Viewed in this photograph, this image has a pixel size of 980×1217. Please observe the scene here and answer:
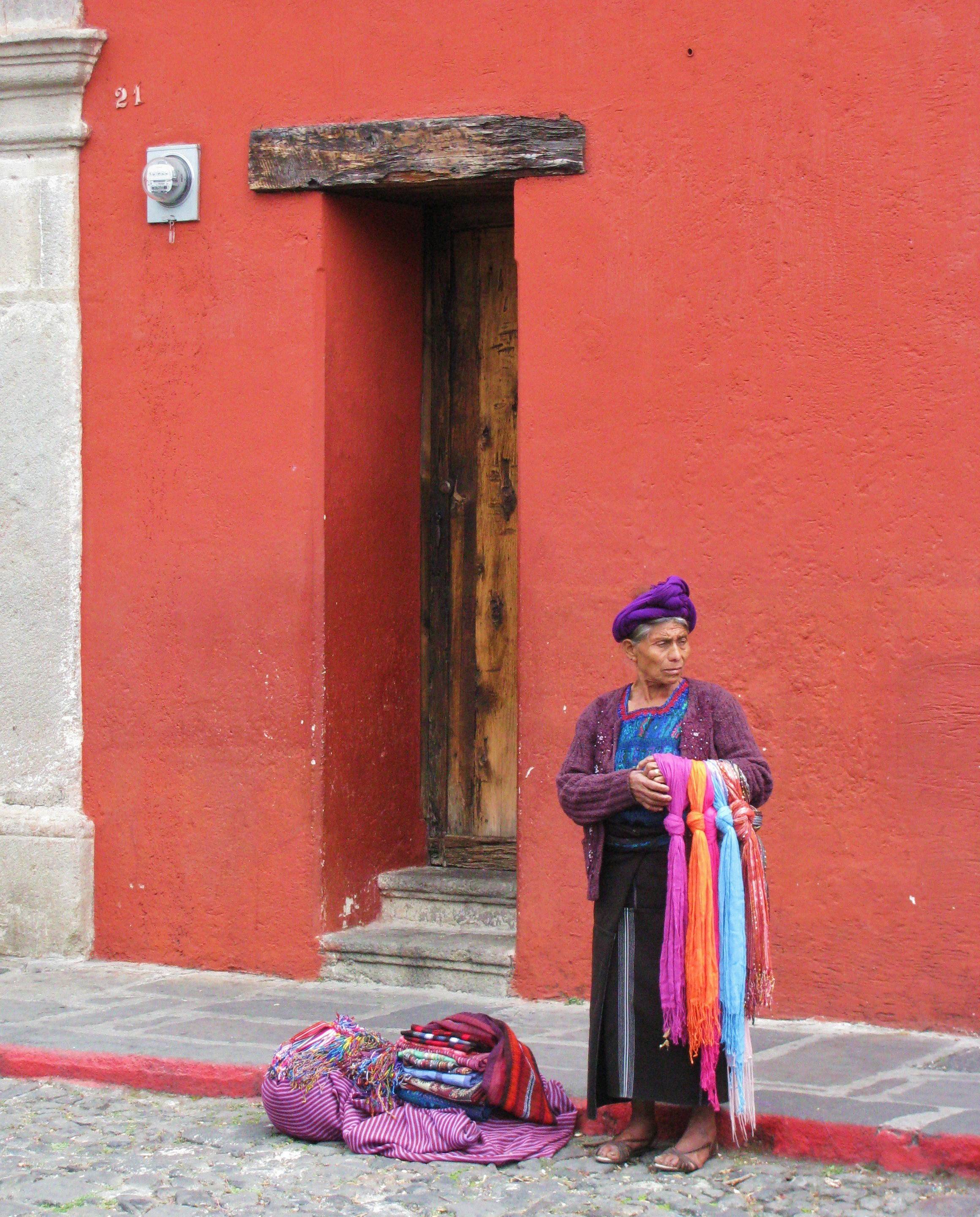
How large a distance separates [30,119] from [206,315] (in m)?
1.23

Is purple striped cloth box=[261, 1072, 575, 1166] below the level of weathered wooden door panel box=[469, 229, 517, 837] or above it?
below

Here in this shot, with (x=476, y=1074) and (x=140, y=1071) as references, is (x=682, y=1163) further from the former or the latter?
(x=140, y=1071)

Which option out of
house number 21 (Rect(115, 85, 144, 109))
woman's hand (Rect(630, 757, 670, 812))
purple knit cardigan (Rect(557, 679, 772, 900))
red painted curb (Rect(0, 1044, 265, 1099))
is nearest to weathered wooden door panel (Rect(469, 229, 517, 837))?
house number 21 (Rect(115, 85, 144, 109))

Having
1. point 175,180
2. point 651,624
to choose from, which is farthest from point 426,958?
point 175,180

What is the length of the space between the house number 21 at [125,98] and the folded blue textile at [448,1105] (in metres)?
4.43

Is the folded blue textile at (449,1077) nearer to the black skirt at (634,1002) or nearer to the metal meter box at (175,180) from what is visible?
the black skirt at (634,1002)

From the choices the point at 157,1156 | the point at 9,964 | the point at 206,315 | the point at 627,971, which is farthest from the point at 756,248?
the point at 9,964

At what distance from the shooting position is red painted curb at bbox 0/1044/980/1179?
187 inches

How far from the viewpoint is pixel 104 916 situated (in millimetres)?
7562

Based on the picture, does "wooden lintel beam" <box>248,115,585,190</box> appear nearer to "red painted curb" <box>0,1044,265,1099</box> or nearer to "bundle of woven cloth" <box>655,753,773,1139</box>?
"bundle of woven cloth" <box>655,753,773,1139</box>

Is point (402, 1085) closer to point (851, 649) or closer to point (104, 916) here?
point (851, 649)

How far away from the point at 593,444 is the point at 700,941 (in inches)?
99.3

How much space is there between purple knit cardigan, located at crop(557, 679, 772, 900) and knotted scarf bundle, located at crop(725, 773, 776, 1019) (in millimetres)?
90

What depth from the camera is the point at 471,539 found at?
7.66 meters
